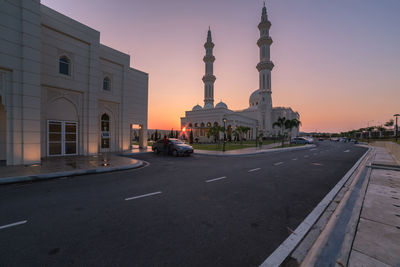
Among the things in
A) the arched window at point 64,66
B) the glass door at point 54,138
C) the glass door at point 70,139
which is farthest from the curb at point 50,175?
the arched window at point 64,66

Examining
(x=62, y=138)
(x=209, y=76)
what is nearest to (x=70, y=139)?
(x=62, y=138)

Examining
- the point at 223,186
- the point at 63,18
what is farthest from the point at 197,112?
the point at 223,186

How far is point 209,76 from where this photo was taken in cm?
7400

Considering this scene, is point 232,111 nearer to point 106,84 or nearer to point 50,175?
point 106,84

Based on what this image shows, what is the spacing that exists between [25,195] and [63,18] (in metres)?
14.6

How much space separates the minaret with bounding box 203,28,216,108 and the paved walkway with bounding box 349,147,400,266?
227ft

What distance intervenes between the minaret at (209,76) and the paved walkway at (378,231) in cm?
6921

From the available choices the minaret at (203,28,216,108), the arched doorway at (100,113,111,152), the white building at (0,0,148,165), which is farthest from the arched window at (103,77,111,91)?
the minaret at (203,28,216,108)

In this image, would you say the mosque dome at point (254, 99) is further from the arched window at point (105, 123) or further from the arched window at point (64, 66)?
the arched window at point (64, 66)

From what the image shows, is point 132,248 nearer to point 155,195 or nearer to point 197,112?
point 155,195

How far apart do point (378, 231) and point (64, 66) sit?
63.6ft

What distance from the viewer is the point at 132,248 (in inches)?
112

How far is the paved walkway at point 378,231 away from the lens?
2525 mm

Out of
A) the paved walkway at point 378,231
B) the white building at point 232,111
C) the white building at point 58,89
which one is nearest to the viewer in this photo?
the paved walkway at point 378,231
